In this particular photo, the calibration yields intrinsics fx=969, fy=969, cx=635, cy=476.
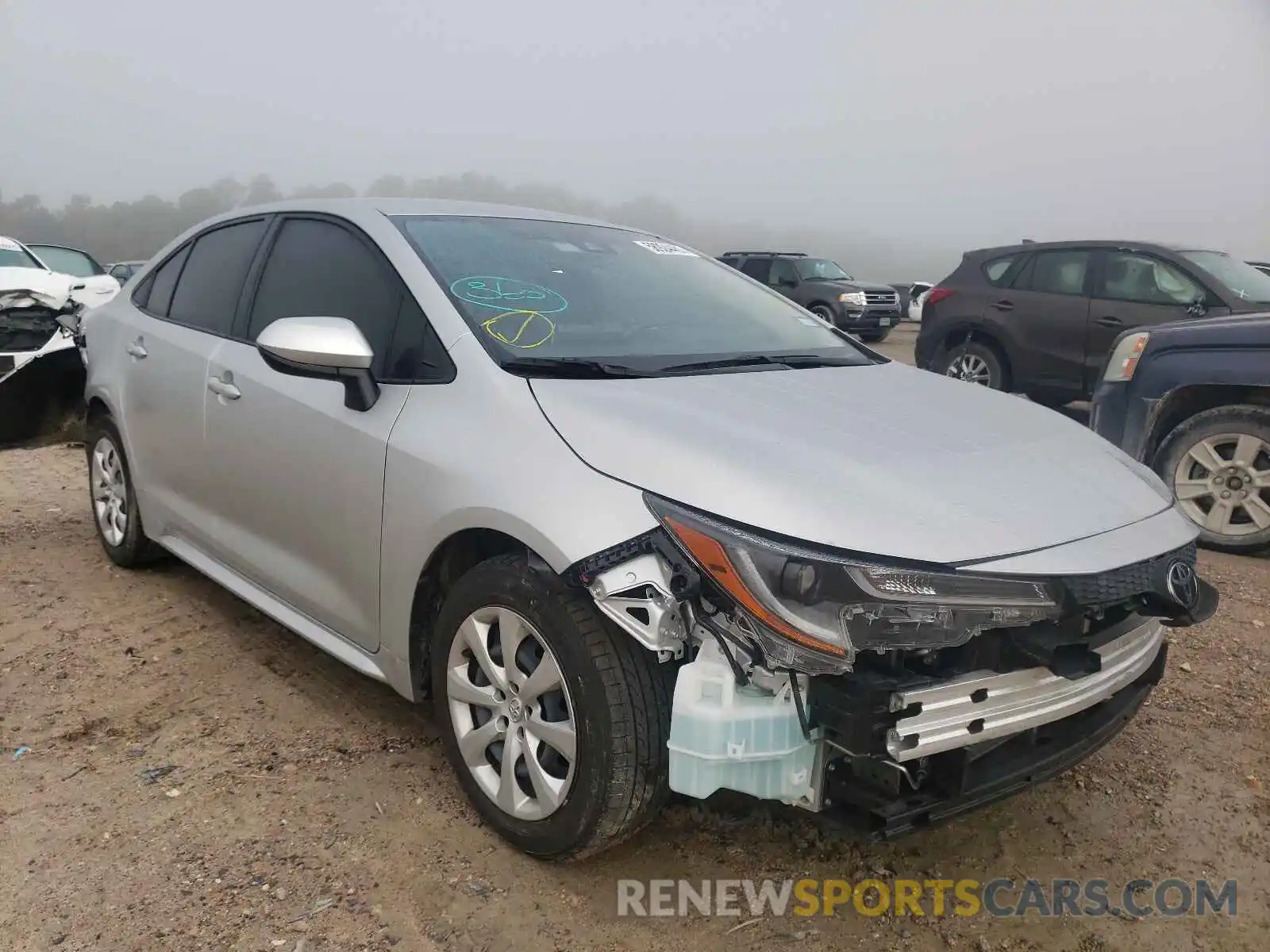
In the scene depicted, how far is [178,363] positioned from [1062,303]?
23.5 ft

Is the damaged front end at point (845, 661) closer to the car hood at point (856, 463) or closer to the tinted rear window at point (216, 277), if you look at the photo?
the car hood at point (856, 463)

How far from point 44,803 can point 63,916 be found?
540mm

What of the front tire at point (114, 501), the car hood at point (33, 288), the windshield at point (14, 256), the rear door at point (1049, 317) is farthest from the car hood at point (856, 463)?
the windshield at point (14, 256)

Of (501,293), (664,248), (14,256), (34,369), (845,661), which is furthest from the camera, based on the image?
(14,256)

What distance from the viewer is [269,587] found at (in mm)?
3111

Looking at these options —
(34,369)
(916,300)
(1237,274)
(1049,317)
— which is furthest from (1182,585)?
(916,300)

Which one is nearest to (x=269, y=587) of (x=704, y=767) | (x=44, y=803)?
(x=44, y=803)

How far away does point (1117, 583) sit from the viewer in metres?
2.00

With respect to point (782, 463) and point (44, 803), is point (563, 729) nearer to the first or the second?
point (782, 463)

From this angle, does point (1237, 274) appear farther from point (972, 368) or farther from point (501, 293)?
point (501, 293)

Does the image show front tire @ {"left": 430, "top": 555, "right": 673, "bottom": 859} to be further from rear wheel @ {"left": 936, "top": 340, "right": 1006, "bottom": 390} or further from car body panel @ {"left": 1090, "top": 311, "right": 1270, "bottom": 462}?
rear wheel @ {"left": 936, "top": 340, "right": 1006, "bottom": 390}

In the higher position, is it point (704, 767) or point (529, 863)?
point (704, 767)

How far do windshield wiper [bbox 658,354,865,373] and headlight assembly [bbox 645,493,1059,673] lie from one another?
848 mm

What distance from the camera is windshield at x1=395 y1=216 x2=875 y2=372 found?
8.55 feet
